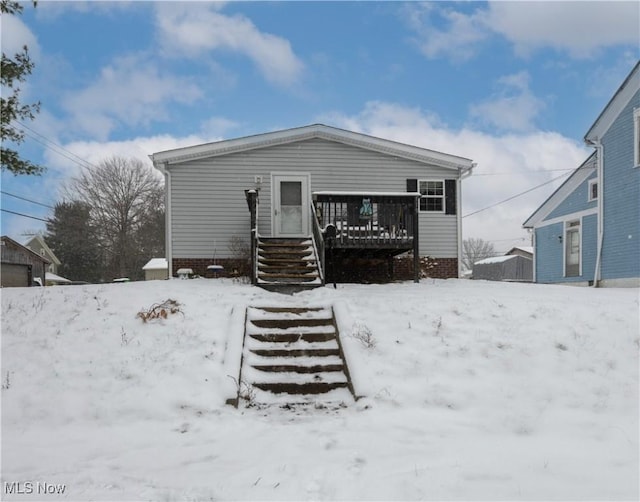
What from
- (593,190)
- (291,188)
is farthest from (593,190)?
(291,188)

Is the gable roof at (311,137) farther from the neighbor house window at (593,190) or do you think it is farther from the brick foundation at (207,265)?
the neighbor house window at (593,190)

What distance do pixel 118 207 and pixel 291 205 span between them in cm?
2381

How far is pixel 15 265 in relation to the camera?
1021 inches

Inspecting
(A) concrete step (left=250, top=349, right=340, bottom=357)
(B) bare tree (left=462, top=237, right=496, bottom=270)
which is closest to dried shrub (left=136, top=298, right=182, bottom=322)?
(A) concrete step (left=250, top=349, right=340, bottom=357)

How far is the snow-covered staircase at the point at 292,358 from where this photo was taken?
16.5 ft

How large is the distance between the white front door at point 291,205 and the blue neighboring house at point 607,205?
815 centimetres

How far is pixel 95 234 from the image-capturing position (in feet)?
104

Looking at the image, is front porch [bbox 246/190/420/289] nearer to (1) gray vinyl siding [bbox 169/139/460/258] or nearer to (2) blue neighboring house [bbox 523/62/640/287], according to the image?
(1) gray vinyl siding [bbox 169/139/460/258]

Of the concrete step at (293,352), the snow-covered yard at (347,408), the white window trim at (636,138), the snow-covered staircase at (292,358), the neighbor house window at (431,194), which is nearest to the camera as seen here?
the snow-covered yard at (347,408)

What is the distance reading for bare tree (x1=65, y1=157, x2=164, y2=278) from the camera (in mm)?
31469

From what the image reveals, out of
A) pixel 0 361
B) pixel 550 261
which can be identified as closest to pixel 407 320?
pixel 0 361

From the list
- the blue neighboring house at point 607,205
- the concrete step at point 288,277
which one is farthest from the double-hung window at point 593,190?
the concrete step at point 288,277

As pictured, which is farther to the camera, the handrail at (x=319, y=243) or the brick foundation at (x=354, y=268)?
the brick foundation at (x=354, y=268)

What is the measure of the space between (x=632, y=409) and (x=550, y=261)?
529 inches
